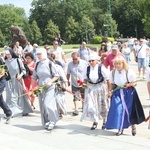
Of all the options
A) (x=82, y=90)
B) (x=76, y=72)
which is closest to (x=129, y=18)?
(x=82, y=90)

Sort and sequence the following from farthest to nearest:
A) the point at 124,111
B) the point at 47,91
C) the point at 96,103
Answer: the point at 47,91, the point at 96,103, the point at 124,111

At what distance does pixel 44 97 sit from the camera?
8750 mm

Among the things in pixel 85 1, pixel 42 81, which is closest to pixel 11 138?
pixel 42 81

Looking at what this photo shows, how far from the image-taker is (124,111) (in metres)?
7.85

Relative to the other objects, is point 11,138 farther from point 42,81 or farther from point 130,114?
point 130,114

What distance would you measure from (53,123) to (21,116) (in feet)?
6.74

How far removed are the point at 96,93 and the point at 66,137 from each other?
3.65 feet

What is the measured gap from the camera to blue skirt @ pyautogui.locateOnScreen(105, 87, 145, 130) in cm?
785

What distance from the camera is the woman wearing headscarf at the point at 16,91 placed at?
34.1 ft

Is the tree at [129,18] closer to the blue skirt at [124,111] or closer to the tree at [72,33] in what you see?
the tree at [72,33]

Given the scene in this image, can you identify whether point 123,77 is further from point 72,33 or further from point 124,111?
point 72,33

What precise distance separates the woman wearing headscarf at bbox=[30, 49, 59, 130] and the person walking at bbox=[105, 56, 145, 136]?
4.35ft

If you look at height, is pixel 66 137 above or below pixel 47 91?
below

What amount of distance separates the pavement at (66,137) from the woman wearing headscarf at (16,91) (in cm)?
65
